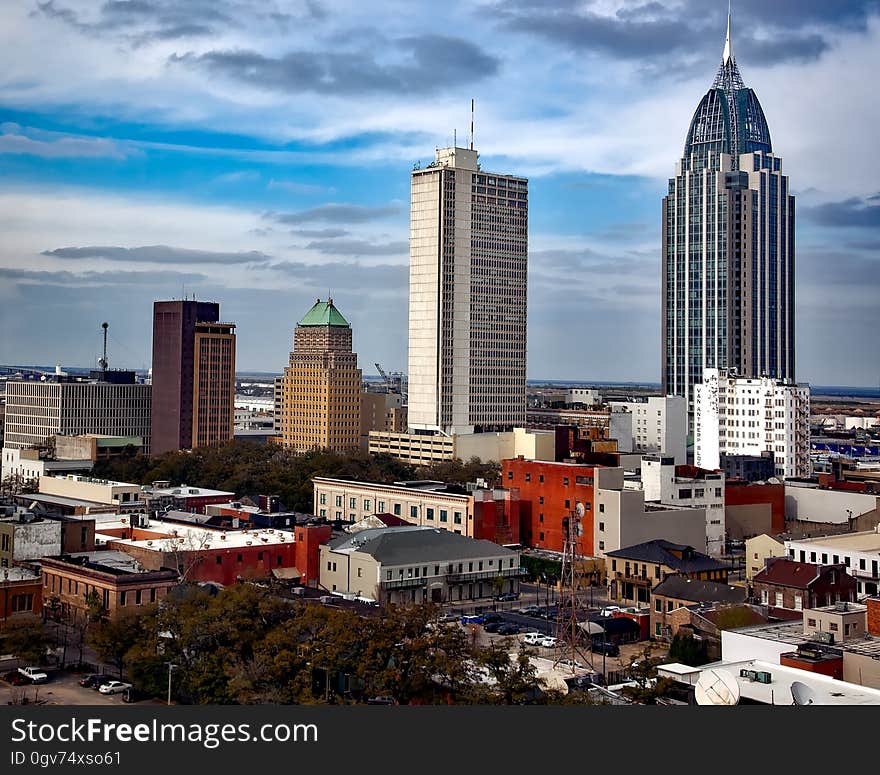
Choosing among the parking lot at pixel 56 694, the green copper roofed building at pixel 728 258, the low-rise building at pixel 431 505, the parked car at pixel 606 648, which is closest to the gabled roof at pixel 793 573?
the parked car at pixel 606 648

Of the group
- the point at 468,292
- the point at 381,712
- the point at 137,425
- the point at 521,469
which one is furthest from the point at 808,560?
the point at 137,425

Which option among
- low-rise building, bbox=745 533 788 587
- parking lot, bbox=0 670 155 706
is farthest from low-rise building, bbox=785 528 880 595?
parking lot, bbox=0 670 155 706

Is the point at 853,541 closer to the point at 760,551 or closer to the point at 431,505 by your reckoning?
the point at 760,551

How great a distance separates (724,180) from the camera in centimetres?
5584

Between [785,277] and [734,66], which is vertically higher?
[734,66]

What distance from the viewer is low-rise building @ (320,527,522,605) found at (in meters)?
20.2

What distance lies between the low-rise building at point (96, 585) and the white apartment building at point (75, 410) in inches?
1189

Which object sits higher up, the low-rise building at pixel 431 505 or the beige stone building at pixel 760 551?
the low-rise building at pixel 431 505

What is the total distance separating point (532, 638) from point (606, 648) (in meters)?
1.00

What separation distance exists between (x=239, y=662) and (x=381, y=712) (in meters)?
5.84

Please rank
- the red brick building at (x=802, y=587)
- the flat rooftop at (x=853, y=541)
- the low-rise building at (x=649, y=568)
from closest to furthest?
the red brick building at (x=802, y=587)
the flat rooftop at (x=853, y=541)
the low-rise building at (x=649, y=568)

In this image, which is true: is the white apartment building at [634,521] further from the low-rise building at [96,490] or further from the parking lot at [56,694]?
the parking lot at [56,694]

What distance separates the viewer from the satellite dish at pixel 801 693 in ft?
34.7

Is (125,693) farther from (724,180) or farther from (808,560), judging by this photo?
(724,180)
